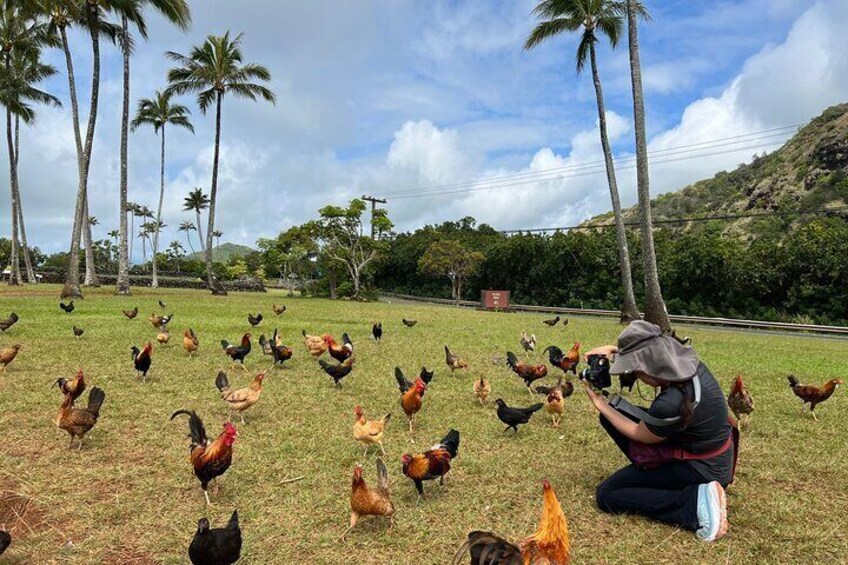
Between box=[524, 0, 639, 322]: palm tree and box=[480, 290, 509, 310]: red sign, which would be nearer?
box=[524, 0, 639, 322]: palm tree

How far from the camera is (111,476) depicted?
16.3 feet

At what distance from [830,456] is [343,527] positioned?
5.69 metres

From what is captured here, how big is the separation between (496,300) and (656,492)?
34.9m

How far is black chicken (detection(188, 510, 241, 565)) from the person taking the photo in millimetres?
3205

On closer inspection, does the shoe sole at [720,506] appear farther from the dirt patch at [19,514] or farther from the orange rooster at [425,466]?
the dirt patch at [19,514]

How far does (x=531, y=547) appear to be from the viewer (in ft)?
10.2

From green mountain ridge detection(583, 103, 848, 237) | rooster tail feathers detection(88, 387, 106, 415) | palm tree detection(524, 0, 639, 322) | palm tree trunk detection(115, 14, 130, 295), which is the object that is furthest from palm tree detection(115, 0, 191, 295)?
green mountain ridge detection(583, 103, 848, 237)

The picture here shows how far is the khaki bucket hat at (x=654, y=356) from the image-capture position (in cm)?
391

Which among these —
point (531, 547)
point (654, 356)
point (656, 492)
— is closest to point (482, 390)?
point (656, 492)

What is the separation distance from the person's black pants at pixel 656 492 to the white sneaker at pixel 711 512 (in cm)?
5

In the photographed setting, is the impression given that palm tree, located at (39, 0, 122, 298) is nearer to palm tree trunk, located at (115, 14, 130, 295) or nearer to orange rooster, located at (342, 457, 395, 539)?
palm tree trunk, located at (115, 14, 130, 295)

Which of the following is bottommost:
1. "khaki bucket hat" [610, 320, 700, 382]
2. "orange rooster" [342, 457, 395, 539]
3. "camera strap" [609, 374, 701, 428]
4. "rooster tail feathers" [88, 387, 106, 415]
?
"orange rooster" [342, 457, 395, 539]

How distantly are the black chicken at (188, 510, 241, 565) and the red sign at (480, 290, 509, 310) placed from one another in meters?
35.6

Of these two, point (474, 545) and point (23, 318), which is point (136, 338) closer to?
point (23, 318)
